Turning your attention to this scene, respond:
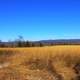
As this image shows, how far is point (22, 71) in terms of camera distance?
28844mm

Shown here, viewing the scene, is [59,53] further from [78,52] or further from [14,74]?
[14,74]

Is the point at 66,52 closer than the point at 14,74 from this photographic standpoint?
No

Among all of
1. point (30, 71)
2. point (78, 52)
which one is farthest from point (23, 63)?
point (78, 52)

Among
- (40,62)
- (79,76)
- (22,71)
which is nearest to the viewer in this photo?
(79,76)

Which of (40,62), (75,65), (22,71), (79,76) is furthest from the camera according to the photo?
(40,62)

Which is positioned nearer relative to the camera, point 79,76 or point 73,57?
point 79,76

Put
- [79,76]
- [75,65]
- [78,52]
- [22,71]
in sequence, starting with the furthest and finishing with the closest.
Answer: [78,52]
[75,65]
[22,71]
[79,76]

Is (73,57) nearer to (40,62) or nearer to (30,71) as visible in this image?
(40,62)

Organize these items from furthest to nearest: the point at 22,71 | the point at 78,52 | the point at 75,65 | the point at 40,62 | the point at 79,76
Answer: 1. the point at 78,52
2. the point at 40,62
3. the point at 75,65
4. the point at 22,71
5. the point at 79,76

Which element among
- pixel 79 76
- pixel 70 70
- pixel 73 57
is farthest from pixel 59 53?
pixel 79 76

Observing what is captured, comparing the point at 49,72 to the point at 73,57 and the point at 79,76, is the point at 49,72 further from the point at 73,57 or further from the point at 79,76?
the point at 73,57

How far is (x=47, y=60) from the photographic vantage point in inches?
1391

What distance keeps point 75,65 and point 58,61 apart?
2972 mm

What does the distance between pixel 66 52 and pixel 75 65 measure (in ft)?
23.1
